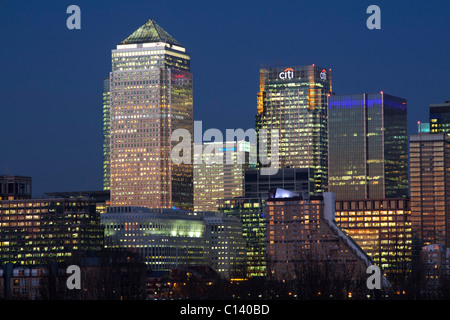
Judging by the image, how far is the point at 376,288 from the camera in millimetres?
192875

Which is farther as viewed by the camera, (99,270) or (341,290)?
(99,270)

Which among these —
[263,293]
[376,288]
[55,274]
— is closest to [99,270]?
[55,274]

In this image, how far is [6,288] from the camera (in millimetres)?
192625
